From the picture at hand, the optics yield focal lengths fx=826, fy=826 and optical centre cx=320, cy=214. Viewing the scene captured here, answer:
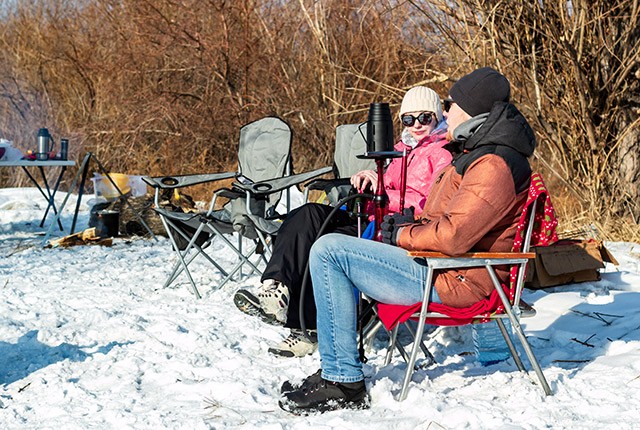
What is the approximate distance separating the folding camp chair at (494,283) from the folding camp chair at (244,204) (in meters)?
1.40

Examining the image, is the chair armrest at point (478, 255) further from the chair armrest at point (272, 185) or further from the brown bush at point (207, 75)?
the brown bush at point (207, 75)

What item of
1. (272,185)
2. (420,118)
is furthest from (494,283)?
(272,185)

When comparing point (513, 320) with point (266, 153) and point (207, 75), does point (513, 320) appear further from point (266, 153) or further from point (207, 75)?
point (207, 75)

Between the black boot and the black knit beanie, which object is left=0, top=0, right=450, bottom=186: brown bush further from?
the black boot

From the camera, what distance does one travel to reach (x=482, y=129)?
96.2 inches

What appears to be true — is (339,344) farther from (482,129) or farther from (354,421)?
(482,129)

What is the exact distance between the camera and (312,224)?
10.0ft

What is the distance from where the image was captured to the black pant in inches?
116

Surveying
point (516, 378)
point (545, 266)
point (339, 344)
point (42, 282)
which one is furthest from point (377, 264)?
point (42, 282)

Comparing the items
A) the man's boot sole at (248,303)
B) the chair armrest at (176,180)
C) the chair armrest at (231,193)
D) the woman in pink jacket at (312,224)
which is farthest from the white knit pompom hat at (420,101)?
the chair armrest at (176,180)

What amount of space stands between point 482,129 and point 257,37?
7.68m

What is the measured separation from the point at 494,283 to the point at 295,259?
0.82m

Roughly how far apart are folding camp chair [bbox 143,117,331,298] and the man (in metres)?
1.33

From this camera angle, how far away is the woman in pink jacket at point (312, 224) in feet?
9.70
